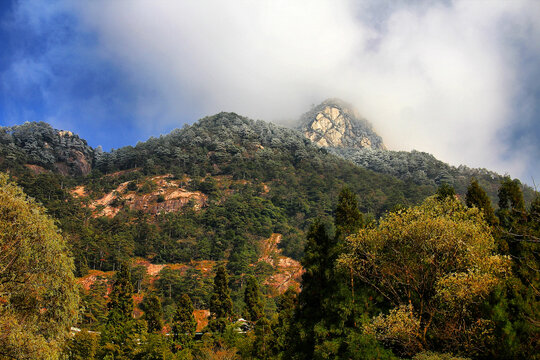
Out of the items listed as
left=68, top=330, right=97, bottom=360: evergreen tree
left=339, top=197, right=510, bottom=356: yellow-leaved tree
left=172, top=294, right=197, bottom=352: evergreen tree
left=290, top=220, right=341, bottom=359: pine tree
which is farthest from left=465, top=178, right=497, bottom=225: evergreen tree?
left=68, top=330, right=97, bottom=360: evergreen tree

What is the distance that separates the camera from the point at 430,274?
18.9m

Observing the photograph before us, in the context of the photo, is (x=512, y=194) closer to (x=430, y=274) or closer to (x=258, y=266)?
(x=430, y=274)

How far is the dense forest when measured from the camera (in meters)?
13.9

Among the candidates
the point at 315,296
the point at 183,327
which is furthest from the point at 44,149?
the point at 315,296

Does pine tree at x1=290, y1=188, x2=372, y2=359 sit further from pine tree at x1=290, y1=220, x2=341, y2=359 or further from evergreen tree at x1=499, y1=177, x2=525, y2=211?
evergreen tree at x1=499, y1=177, x2=525, y2=211

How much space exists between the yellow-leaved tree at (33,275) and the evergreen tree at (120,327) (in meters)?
23.0

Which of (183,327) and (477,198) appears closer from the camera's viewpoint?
(477,198)

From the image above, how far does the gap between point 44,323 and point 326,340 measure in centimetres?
1476

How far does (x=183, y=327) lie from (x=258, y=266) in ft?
139

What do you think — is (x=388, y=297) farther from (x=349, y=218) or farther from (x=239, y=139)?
(x=239, y=139)

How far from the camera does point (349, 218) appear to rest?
85.4 feet

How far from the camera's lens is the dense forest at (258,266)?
1391 centimetres

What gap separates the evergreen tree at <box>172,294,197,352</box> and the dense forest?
5.3 inches

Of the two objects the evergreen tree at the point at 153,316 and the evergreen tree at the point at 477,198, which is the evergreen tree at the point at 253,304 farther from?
the evergreen tree at the point at 477,198
